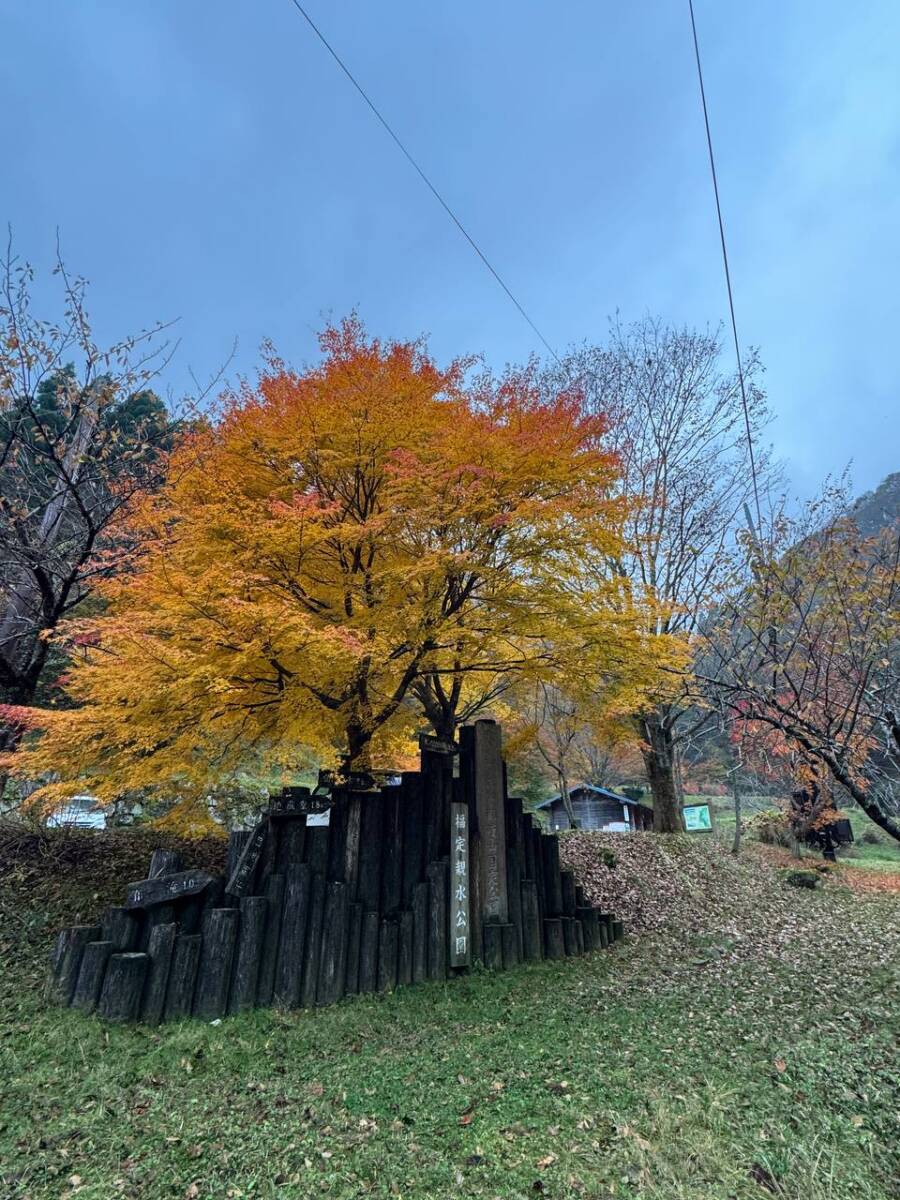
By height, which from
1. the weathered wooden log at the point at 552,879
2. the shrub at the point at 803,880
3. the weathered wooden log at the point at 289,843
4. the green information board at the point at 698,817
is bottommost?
the shrub at the point at 803,880

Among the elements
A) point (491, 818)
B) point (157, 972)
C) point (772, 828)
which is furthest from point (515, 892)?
point (772, 828)

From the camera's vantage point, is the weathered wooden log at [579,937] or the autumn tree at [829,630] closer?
the autumn tree at [829,630]

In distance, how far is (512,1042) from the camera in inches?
190

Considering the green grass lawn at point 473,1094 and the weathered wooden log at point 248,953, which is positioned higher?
the weathered wooden log at point 248,953

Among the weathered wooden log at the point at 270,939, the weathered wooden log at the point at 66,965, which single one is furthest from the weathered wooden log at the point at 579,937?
the weathered wooden log at the point at 66,965

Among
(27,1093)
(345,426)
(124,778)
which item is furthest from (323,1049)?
(345,426)

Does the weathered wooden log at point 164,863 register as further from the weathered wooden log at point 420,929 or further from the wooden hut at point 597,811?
the wooden hut at point 597,811

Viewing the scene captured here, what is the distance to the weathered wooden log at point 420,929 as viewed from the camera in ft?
20.0

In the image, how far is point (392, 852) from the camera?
21.7ft

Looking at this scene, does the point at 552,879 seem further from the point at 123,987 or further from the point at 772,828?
the point at 772,828

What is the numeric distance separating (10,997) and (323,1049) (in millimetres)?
2830

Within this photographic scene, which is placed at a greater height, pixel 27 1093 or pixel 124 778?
pixel 124 778

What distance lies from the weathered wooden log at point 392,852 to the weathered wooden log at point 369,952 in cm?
33

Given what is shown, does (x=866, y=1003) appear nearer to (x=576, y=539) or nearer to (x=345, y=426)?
(x=576, y=539)
